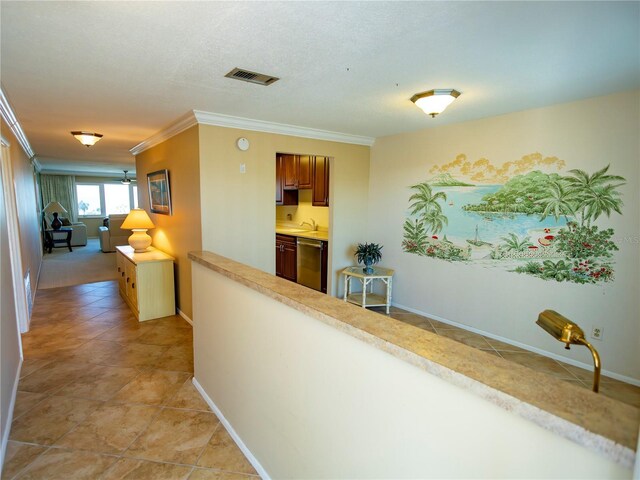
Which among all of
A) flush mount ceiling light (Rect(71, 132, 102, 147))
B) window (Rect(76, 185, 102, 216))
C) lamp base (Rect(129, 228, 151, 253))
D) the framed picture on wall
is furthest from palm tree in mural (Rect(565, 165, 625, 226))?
window (Rect(76, 185, 102, 216))

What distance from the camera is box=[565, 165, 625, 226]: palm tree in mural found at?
8.92ft

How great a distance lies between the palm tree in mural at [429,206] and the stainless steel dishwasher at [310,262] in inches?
58.3

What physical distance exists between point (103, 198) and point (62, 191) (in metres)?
1.24

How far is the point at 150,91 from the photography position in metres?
2.63

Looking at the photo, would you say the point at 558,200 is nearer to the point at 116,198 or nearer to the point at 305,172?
the point at 305,172

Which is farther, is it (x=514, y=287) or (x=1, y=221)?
(x=514, y=287)

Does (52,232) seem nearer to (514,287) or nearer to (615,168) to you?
(514,287)

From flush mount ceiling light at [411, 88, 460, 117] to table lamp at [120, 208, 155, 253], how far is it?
3634 mm

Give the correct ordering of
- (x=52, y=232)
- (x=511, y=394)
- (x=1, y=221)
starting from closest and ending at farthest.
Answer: (x=511, y=394) → (x=1, y=221) → (x=52, y=232)

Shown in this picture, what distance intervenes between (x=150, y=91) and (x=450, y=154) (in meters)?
3.05

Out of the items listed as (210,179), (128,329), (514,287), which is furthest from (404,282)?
(128,329)

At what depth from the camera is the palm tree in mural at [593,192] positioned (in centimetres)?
272

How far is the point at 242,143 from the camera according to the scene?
144 inches

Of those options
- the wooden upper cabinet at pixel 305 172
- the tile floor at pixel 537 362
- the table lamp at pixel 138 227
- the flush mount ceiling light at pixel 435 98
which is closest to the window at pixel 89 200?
the table lamp at pixel 138 227
